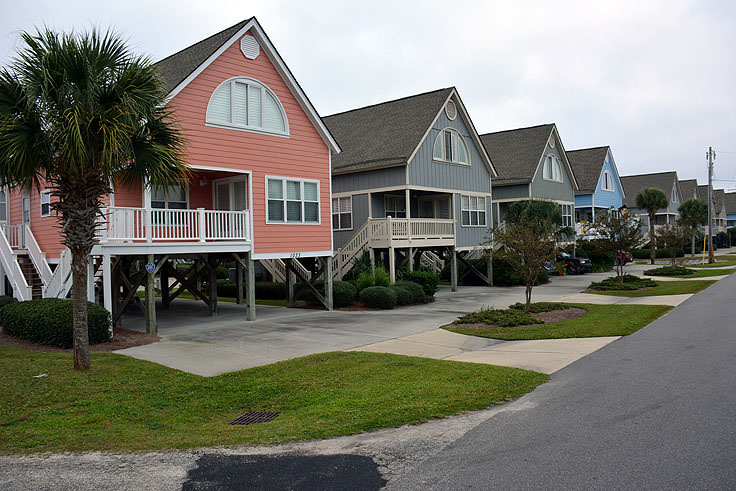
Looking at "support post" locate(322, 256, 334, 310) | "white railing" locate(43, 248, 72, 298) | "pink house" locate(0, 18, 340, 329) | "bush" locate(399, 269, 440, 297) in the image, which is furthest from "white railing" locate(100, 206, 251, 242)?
"bush" locate(399, 269, 440, 297)

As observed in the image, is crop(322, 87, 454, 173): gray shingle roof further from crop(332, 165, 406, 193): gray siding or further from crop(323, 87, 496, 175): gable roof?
crop(332, 165, 406, 193): gray siding

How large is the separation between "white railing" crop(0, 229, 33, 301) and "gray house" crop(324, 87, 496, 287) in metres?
12.3

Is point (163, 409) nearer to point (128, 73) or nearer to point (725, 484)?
point (128, 73)

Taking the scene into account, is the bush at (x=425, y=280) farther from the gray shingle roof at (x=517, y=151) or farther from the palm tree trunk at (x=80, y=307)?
the palm tree trunk at (x=80, y=307)

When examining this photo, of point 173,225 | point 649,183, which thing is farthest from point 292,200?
point 649,183

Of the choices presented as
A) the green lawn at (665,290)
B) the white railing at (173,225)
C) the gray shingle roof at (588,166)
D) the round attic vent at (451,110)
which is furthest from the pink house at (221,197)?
the gray shingle roof at (588,166)

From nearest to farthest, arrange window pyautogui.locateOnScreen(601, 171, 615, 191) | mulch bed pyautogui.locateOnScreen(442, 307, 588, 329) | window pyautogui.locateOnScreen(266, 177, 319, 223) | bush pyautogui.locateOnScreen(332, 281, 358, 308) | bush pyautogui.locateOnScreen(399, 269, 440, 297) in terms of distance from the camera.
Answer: mulch bed pyautogui.locateOnScreen(442, 307, 588, 329)
window pyautogui.locateOnScreen(266, 177, 319, 223)
bush pyautogui.locateOnScreen(332, 281, 358, 308)
bush pyautogui.locateOnScreen(399, 269, 440, 297)
window pyautogui.locateOnScreen(601, 171, 615, 191)

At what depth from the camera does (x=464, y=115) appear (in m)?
30.4

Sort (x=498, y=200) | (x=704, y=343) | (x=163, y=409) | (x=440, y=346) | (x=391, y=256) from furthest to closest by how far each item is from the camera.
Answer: (x=498, y=200) < (x=391, y=256) < (x=440, y=346) < (x=704, y=343) < (x=163, y=409)

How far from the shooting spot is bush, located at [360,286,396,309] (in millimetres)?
22219

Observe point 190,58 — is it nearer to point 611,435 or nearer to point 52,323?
point 52,323

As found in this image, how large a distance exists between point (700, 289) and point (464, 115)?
45.3 feet

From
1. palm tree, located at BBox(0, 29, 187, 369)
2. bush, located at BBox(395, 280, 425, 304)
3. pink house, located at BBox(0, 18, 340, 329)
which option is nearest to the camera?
palm tree, located at BBox(0, 29, 187, 369)

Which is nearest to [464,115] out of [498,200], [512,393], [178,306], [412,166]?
[412,166]
